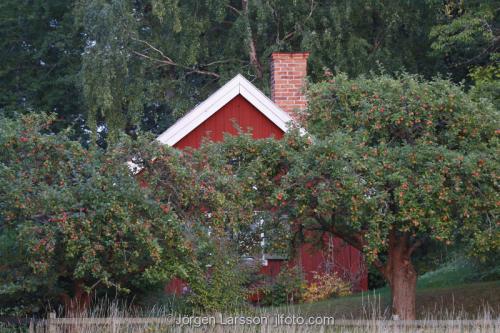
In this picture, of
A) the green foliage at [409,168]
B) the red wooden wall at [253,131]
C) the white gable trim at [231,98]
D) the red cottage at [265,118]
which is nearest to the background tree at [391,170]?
the green foliage at [409,168]

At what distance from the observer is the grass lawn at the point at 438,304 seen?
13.4 meters

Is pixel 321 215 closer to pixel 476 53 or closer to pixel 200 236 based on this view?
pixel 200 236

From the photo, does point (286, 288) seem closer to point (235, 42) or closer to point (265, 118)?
point (265, 118)

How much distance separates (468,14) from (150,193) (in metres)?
13.6

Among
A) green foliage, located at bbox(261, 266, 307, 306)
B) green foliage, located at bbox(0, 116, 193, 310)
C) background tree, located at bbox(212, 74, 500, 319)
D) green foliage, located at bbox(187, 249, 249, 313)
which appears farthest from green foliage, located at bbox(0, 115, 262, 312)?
green foliage, located at bbox(261, 266, 307, 306)

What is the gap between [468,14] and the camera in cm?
2136

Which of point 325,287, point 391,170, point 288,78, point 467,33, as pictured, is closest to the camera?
point 391,170

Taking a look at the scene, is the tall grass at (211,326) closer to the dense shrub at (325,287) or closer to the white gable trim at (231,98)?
the dense shrub at (325,287)

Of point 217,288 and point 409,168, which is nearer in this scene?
point 409,168

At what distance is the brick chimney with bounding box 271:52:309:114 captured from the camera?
61.2 ft

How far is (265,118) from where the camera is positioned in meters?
18.3

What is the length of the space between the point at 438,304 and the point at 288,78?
21.6 ft

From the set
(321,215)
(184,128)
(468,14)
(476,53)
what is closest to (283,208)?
(321,215)

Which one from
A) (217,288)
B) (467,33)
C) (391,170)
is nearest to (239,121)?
(467,33)
